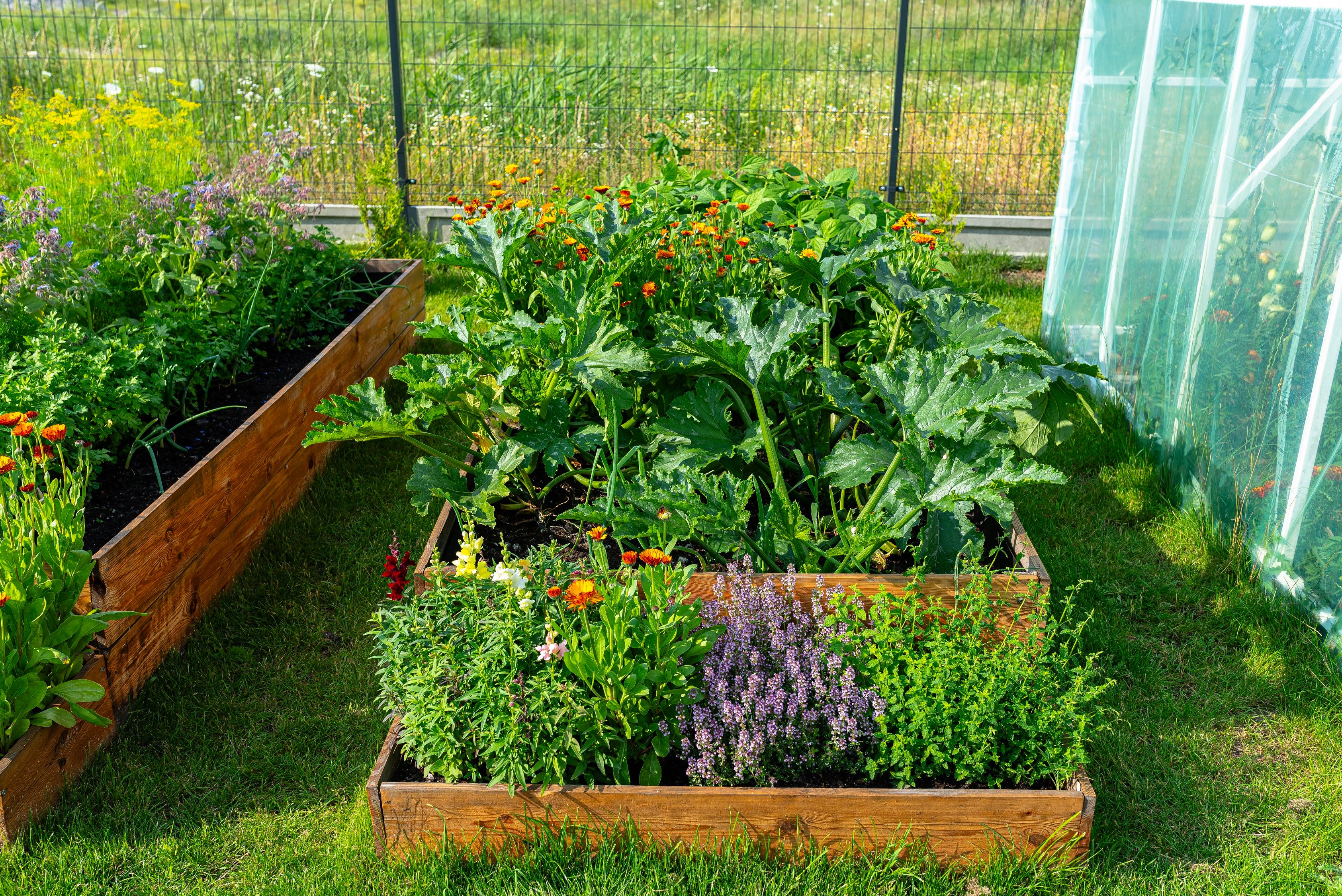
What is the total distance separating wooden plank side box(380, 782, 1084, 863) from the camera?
2.04 meters

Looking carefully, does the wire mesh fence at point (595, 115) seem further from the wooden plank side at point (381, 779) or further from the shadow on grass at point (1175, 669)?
the wooden plank side at point (381, 779)

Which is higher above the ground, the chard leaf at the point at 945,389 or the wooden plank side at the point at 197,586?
the chard leaf at the point at 945,389

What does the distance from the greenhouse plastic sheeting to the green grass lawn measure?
246 millimetres

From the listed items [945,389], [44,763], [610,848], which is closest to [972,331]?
[945,389]

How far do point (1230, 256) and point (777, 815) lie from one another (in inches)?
98.4

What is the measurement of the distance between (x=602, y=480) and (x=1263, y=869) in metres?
1.83

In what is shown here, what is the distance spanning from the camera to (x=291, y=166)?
434 cm

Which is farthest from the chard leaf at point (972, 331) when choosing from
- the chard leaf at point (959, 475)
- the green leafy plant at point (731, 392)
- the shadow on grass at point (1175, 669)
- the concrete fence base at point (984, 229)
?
the concrete fence base at point (984, 229)

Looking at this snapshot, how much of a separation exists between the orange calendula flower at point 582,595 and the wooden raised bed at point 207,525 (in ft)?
3.95

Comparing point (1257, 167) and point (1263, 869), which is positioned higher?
point (1257, 167)

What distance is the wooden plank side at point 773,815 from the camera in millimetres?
2035

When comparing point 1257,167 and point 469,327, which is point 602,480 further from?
point 1257,167

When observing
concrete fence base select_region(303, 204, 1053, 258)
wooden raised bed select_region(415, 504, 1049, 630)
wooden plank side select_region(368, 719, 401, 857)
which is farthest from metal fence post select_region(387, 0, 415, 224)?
wooden plank side select_region(368, 719, 401, 857)

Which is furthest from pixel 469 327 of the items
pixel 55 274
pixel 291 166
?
pixel 291 166
